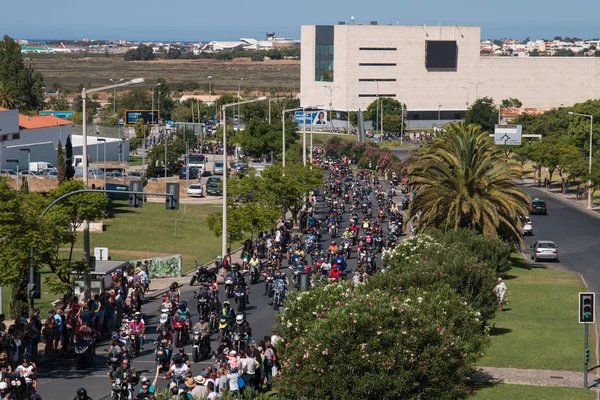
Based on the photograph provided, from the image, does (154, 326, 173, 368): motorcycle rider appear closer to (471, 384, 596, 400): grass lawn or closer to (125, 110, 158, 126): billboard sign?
(471, 384, 596, 400): grass lawn

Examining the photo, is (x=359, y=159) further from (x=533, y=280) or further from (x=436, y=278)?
(x=436, y=278)

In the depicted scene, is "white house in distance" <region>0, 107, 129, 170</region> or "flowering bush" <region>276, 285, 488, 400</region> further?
"white house in distance" <region>0, 107, 129, 170</region>

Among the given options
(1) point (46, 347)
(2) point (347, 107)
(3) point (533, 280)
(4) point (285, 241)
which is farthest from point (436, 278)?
(2) point (347, 107)

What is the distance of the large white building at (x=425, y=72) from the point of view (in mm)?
176750

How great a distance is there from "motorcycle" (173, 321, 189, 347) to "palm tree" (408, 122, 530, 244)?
1988cm

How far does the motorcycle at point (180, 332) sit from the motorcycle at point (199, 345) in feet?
4.62

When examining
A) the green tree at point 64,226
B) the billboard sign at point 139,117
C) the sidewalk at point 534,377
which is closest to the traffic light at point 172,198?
the green tree at point 64,226

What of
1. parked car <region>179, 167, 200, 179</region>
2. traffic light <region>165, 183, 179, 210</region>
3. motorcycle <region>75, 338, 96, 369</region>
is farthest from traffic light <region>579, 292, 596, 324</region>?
parked car <region>179, 167, 200, 179</region>

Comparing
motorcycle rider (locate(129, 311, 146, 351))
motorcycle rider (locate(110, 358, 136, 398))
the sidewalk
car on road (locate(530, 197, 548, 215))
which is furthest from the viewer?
car on road (locate(530, 197, 548, 215))

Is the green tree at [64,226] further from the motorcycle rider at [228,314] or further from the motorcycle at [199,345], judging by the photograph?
the motorcycle at [199,345]

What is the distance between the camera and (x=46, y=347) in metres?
30.4

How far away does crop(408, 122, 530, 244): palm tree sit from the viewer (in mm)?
50031

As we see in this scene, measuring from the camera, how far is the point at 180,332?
31656 mm

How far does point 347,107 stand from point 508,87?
27.7 metres
